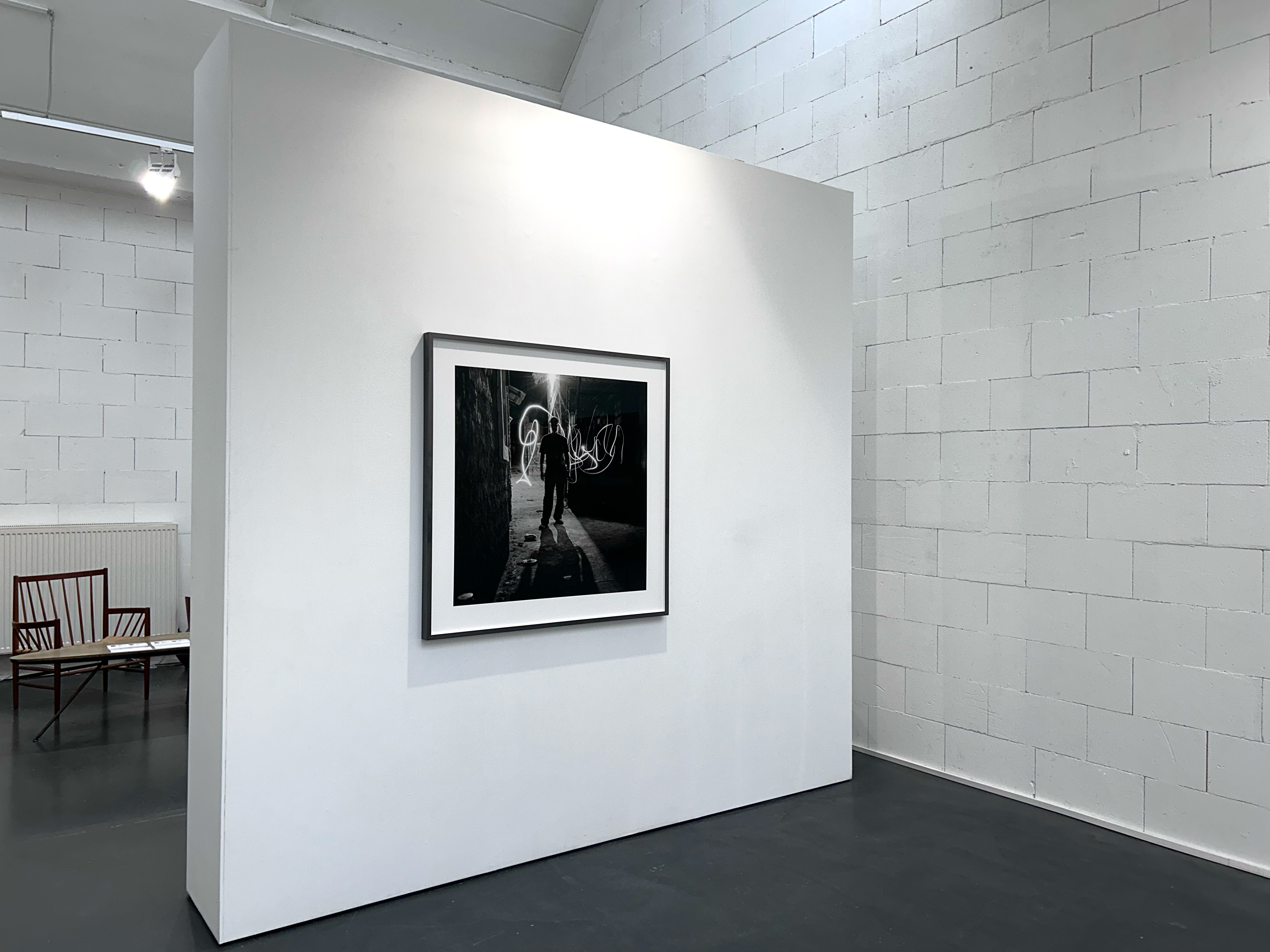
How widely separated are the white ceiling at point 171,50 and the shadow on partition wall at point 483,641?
3.47 meters

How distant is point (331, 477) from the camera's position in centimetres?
287

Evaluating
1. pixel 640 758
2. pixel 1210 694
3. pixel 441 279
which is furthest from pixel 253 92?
pixel 1210 694

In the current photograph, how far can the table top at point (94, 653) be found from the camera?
5.02 m

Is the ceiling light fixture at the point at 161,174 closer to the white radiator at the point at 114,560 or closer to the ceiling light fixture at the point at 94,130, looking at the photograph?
the ceiling light fixture at the point at 94,130

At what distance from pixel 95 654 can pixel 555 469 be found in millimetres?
3398

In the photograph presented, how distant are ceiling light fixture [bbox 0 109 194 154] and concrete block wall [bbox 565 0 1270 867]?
148 inches

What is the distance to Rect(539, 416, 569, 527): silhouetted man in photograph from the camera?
129 inches

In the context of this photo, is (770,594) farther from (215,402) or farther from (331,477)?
(215,402)

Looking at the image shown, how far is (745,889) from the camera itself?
3.05 metres

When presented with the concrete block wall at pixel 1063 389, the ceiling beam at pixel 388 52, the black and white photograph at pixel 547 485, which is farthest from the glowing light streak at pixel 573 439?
the ceiling beam at pixel 388 52

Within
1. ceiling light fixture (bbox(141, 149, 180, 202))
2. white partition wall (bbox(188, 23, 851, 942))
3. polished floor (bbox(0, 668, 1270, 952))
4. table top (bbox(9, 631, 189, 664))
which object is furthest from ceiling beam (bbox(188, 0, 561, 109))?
polished floor (bbox(0, 668, 1270, 952))

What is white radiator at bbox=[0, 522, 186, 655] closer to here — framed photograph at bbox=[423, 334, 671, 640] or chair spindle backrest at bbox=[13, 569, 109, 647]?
chair spindle backrest at bbox=[13, 569, 109, 647]

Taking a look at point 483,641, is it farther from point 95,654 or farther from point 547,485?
point 95,654

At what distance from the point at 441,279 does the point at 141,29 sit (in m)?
3.44
